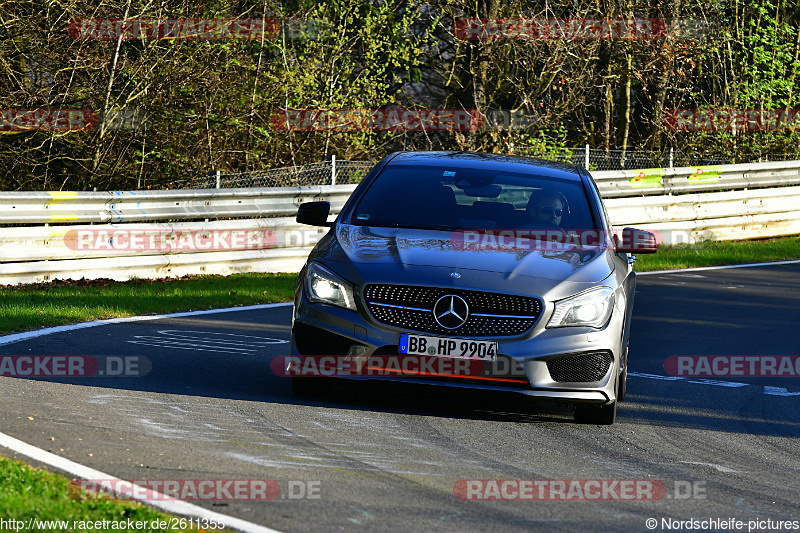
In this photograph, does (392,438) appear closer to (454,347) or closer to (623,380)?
(454,347)

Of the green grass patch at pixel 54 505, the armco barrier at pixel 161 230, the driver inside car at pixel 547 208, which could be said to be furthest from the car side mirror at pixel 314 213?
the armco barrier at pixel 161 230

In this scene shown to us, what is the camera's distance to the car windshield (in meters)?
8.43

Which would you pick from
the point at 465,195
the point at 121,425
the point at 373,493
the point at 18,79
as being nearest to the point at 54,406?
the point at 121,425

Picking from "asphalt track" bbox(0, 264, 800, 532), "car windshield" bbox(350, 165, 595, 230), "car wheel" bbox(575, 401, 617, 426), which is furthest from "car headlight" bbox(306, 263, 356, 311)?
"car wheel" bbox(575, 401, 617, 426)

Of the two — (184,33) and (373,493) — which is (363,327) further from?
(184,33)

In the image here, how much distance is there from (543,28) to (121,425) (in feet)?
64.5

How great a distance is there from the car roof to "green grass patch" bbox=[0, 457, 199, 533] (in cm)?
461

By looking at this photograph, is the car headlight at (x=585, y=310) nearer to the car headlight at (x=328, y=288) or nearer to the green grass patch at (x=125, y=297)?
the car headlight at (x=328, y=288)

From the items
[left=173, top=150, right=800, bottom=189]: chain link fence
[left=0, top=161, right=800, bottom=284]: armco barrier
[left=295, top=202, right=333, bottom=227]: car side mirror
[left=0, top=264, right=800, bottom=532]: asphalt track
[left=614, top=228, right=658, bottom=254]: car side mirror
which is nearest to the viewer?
[left=0, top=264, right=800, bottom=532]: asphalt track

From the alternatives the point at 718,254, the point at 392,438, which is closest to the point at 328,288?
the point at 392,438

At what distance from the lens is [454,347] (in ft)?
23.5

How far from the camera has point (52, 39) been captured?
17.3 m

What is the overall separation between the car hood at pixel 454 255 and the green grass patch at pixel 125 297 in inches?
137

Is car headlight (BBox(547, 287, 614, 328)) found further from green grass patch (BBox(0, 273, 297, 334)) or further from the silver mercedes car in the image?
green grass patch (BBox(0, 273, 297, 334))
